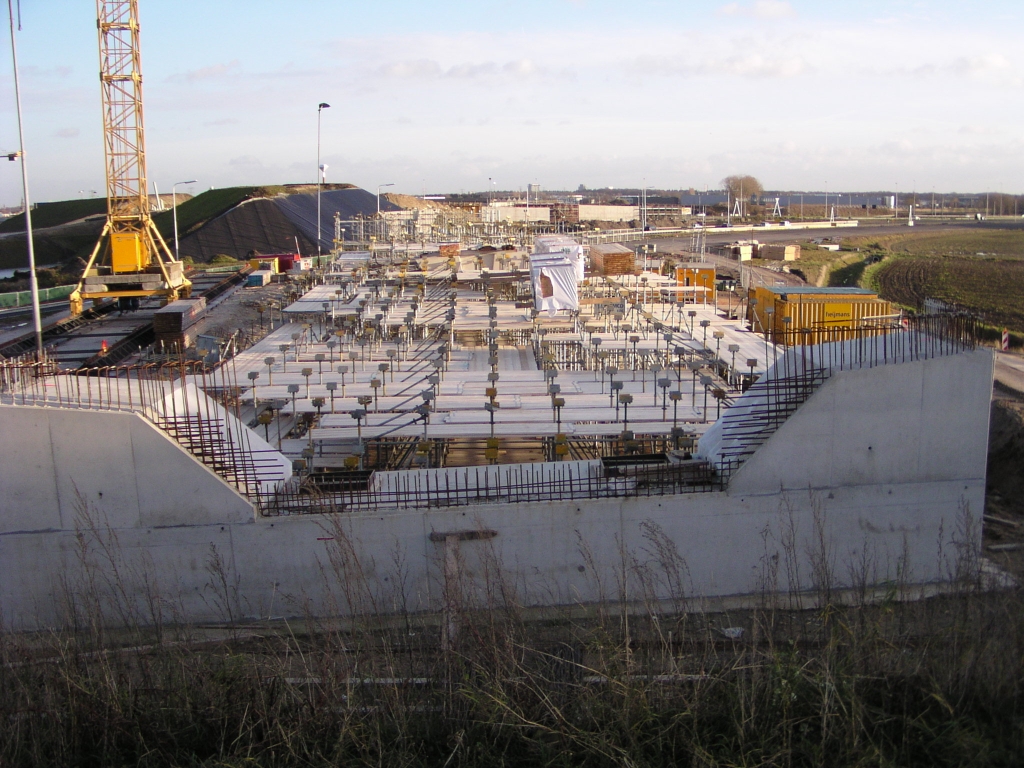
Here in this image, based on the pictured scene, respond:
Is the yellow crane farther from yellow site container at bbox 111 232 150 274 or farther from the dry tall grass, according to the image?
the dry tall grass

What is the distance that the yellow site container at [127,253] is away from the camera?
36094 mm

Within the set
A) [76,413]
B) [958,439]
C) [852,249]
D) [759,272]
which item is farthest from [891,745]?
[852,249]

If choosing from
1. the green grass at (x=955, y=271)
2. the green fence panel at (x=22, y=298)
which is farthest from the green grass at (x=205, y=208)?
the green grass at (x=955, y=271)

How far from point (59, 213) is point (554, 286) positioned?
90581 millimetres

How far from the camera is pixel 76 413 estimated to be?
8.92 metres

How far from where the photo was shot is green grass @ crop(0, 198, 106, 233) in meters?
88.8

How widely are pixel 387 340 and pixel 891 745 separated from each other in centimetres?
1519

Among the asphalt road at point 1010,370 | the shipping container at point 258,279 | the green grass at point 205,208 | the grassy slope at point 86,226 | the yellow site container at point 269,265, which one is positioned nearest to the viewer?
the asphalt road at point 1010,370

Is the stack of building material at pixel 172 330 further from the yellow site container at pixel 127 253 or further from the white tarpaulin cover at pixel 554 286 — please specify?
the yellow site container at pixel 127 253

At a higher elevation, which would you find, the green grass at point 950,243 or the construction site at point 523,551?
the green grass at point 950,243

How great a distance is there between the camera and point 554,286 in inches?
796

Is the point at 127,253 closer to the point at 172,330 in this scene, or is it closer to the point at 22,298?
the point at 22,298

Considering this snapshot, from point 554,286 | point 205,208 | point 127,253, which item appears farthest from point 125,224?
point 205,208

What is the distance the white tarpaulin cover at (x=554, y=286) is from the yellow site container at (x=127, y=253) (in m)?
Result: 22.4
